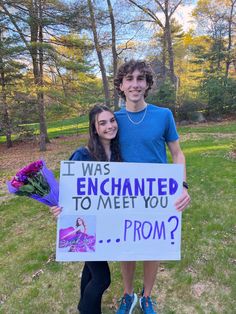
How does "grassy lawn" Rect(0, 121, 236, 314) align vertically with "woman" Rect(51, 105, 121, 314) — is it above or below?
below

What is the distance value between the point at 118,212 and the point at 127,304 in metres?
1.03

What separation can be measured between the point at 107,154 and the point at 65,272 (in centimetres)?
187

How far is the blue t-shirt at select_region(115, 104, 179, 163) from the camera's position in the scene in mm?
1991

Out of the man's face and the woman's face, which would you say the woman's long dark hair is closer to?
the woman's face

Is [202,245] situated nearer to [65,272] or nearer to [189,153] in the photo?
[65,272]

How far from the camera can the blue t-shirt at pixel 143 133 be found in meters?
1.99

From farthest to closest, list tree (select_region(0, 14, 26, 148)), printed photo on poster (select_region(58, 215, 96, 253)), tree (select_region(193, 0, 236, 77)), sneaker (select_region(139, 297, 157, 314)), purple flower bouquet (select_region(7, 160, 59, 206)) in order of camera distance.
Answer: tree (select_region(193, 0, 236, 77))
tree (select_region(0, 14, 26, 148))
sneaker (select_region(139, 297, 157, 314))
printed photo on poster (select_region(58, 215, 96, 253))
purple flower bouquet (select_region(7, 160, 59, 206))

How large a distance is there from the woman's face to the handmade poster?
0.62 ft

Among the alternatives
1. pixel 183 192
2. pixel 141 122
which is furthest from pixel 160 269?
pixel 141 122

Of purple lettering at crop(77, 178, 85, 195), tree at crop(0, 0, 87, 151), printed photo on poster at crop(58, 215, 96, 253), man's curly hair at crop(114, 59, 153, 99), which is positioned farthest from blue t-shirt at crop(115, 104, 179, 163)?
tree at crop(0, 0, 87, 151)

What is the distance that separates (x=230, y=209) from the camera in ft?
15.2

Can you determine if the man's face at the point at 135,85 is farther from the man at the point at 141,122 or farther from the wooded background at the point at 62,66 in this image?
the wooded background at the point at 62,66

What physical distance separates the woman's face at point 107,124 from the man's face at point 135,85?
182 mm

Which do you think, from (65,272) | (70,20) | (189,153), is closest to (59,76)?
(70,20)
